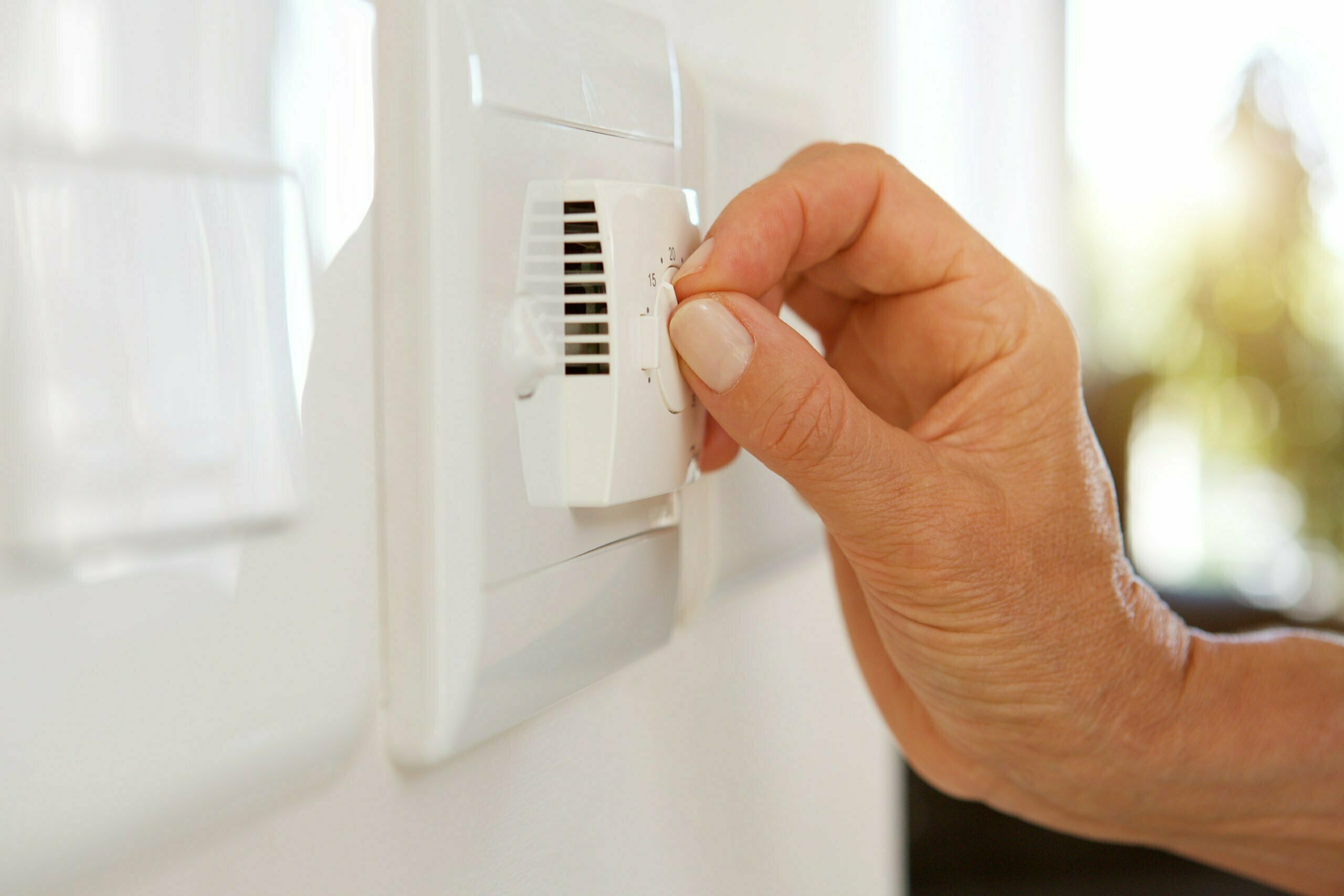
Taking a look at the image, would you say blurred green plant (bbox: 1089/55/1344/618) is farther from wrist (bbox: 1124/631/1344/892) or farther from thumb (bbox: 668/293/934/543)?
thumb (bbox: 668/293/934/543)

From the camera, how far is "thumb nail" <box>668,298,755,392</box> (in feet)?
1.08

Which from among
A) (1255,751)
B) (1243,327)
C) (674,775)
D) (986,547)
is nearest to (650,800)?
(674,775)

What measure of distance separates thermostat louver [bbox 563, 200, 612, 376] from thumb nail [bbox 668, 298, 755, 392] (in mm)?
28

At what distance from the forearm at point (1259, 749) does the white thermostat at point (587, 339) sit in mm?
338

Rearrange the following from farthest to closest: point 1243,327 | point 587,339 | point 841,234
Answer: point 1243,327
point 841,234
point 587,339

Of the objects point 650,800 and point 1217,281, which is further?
point 1217,281

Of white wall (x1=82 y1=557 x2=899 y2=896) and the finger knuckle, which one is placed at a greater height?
the finger knuckle

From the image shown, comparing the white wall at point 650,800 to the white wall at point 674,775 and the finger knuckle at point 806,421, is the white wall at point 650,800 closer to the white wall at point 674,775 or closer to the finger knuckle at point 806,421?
the white wall at point 674,775

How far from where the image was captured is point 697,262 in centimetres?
35

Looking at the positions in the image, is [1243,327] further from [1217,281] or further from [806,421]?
[806,421]

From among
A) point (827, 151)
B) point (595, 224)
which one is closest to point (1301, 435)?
point (827, 151)

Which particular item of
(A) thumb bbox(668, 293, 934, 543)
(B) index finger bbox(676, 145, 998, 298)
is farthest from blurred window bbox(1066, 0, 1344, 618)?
(A) thumb bbox(668, 293, 934, 543)

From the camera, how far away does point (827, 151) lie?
0.44 metres

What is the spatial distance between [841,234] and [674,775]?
0.25 metres
